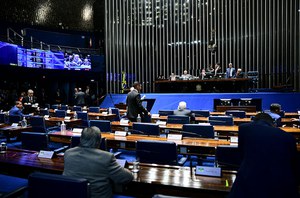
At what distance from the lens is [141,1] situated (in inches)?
660

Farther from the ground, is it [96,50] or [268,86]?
[96,50]

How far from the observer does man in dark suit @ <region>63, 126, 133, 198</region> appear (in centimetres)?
211

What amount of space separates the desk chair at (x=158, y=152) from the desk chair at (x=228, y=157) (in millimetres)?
502

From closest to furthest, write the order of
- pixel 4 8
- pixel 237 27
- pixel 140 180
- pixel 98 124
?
1. pixel 140 180
2. pixel 98 124
3. pixel 4 8
4. pixel 237 27

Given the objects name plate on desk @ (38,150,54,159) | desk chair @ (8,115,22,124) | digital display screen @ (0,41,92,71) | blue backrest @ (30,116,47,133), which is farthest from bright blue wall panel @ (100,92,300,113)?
name plate on desk @ (38,150,54,159)

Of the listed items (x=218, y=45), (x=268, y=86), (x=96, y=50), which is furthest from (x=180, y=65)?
(x=96, y=50)

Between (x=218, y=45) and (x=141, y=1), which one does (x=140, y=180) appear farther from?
(x=141, y=1)

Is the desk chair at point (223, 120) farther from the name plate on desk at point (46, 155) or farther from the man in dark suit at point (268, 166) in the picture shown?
the man in dark suit at point (268, 166)

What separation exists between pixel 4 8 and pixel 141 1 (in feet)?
24.4

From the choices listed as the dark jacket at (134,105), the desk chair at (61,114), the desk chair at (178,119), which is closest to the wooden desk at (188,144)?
the desk chair at (178,119)

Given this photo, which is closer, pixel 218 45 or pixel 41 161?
pixel 41 161

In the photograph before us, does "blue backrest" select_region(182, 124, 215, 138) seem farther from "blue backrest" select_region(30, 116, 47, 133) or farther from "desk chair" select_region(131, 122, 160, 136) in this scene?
"blue backrest" select_region(30, 116, 47, 133)

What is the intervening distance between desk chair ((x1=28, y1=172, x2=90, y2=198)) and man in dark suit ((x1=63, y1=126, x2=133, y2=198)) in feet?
0.90

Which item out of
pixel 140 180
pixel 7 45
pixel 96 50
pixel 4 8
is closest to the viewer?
pixel 140 180
